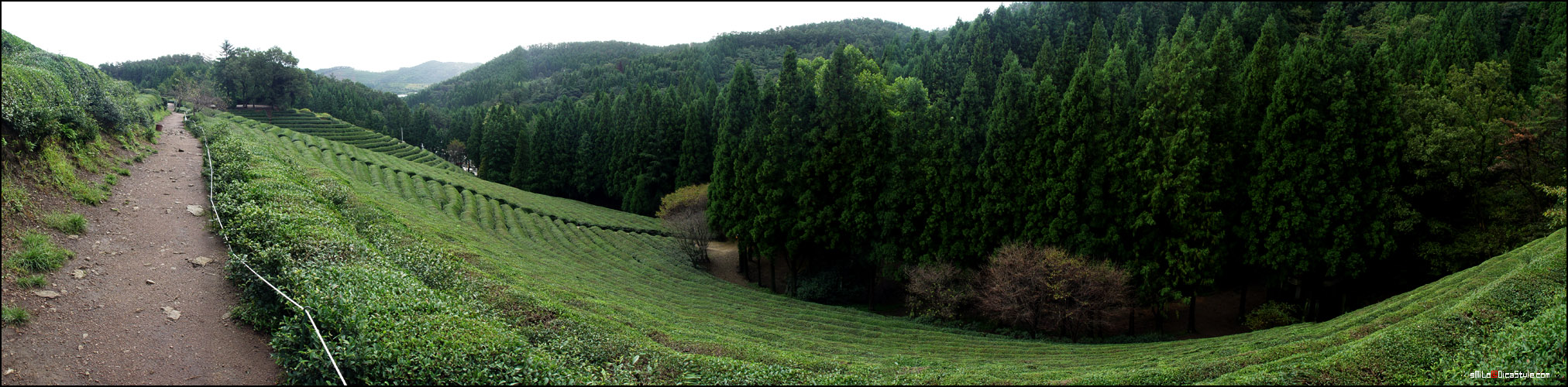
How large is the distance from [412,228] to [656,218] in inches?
966

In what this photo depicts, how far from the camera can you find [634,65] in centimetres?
11156

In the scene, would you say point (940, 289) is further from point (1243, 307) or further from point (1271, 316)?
point (1243, 307)

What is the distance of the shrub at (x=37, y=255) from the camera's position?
9.36 metres

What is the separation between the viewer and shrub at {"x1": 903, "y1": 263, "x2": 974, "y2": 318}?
74.8 ft

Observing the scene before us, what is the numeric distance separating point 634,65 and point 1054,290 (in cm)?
10027

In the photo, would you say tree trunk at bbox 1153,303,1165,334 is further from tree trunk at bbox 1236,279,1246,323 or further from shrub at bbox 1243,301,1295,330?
tree trunk at bbox 1236,279,1246,323

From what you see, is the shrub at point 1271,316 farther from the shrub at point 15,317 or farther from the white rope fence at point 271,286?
the shrub at point 15,317

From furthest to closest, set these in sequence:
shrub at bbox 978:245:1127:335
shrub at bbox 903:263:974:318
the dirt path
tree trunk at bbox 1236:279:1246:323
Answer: tree trunk at bbox 1236:279:1246:323, shrub at bbox 903:263:974:318, shrub at bbox 978:245:1127:335, the dirt path

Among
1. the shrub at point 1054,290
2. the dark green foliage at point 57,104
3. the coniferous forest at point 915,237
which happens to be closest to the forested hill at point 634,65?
the coniferous forest at point 915,237

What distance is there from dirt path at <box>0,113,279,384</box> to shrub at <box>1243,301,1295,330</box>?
26553mm

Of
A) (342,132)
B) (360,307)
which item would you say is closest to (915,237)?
(360,307)

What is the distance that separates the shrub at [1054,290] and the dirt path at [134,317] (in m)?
Answer: 18.3

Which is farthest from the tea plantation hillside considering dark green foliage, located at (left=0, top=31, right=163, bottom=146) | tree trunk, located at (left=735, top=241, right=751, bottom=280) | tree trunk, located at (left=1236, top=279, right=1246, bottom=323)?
tree trunk, located at (left=735, top=241, right=751, bottom=280)

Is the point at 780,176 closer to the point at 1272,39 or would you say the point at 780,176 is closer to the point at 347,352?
the point at 1272,39
